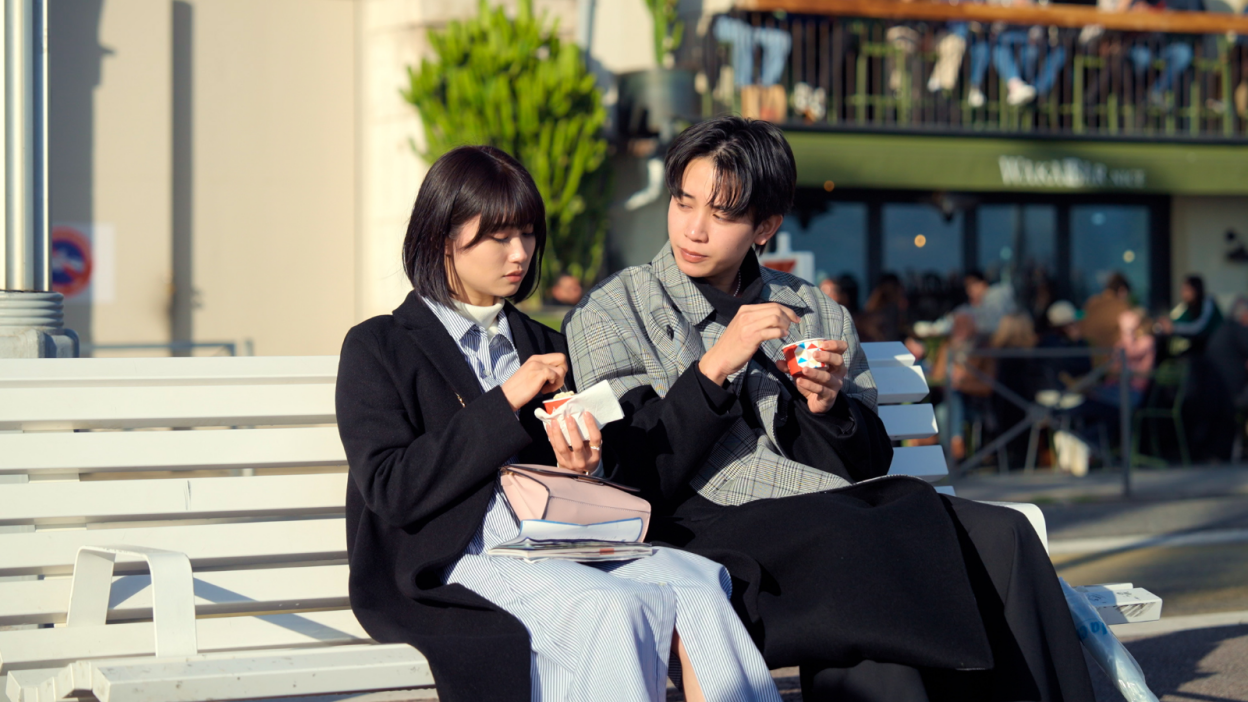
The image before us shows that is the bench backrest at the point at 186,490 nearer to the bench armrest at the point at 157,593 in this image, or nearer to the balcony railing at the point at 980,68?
the bench armrest at the point at 157,593

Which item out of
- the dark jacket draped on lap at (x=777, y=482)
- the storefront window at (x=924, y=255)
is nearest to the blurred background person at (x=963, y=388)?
the storefront window at (x=924, y=255)

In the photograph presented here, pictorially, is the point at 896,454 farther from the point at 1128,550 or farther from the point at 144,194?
the point at 144,194

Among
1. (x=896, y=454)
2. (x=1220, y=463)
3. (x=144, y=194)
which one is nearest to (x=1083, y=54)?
(x=1220, y=463)

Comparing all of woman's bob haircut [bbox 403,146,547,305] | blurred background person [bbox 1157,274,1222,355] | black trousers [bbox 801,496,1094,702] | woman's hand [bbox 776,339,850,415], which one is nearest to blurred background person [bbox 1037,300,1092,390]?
blurred background person [bbox 1157,274,1222,355]

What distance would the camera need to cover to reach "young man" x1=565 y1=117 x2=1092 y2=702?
7.88 feet

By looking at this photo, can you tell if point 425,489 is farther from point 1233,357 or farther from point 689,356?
point 1233,357

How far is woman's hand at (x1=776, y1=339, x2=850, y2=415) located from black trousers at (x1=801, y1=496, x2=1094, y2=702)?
46cm

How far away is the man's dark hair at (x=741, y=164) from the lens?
299 cm

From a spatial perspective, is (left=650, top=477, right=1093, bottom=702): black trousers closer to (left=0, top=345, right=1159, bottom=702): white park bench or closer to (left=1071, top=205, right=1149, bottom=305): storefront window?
(left=0, top=345, right=1159, bottom=702): white park bench

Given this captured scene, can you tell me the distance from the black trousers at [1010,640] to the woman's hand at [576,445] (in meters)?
0.64

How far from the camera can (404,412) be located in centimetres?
265

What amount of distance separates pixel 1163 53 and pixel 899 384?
35.1ft

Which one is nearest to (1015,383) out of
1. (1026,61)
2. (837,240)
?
(837,240)

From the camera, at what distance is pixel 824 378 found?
281 cm
